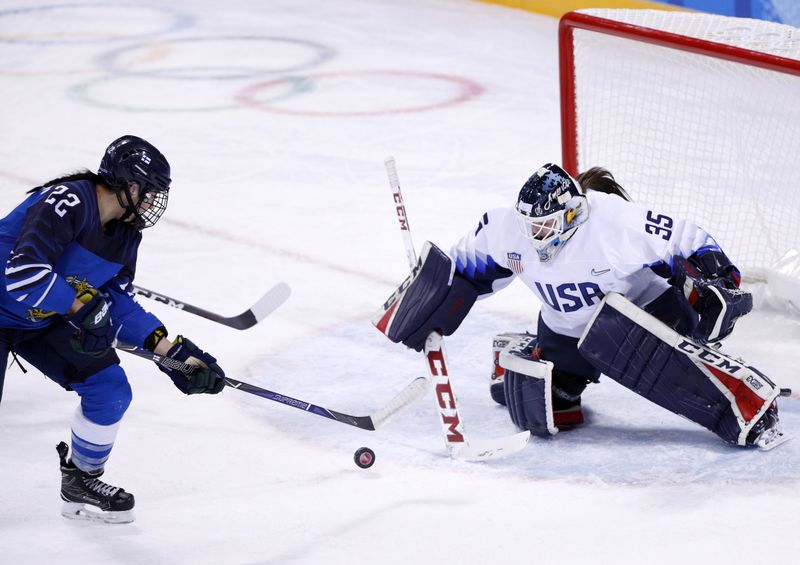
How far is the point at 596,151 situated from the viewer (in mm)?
4531

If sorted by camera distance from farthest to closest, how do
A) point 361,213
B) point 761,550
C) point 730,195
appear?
point 361,213
point 730,195
point 761,550

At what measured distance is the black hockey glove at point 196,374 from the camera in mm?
2756

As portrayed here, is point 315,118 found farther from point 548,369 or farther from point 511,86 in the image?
point 548,369

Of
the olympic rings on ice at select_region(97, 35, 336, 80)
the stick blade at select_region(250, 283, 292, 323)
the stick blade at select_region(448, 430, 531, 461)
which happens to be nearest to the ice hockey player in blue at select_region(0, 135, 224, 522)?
the stick blade at select_region(448, 430, 531, 461)

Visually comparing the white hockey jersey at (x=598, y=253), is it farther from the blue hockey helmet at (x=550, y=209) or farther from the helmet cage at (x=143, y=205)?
the helmet cage at (x=143, y=205)

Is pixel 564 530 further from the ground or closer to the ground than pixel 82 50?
further from the ground

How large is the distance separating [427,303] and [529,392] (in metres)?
0.36

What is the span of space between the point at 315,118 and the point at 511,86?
1298 mm

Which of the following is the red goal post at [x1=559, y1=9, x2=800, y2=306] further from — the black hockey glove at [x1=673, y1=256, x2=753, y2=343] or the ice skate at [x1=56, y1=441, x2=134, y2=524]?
the ice skate at [x1=56, y1=441, x2=134, y2=524]

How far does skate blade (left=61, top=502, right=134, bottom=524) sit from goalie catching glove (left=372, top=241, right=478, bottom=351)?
2.75ft

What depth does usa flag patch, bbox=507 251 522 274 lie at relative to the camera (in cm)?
315

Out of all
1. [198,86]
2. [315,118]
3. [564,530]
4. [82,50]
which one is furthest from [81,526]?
[82,50]

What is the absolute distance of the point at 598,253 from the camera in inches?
120

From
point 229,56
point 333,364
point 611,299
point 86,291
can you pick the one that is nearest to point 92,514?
point 86,291
